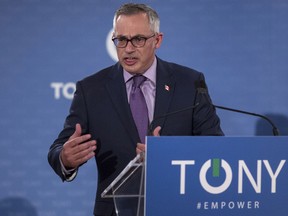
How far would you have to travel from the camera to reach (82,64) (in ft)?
10.5

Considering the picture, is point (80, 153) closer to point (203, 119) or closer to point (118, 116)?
point (118, 116)

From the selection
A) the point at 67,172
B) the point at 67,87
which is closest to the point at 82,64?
the point at 67,87

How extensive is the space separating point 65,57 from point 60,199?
81cm

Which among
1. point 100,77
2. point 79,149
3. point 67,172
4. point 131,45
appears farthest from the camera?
point 100,77

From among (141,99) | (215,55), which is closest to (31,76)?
(215,55)

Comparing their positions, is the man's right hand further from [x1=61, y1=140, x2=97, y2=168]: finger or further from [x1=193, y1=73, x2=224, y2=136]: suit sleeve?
[x1=193, y1=73, x2=224, y2=136]: suit sleeve

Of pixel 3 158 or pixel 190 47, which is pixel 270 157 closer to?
pixel 190 47

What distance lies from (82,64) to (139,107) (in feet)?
3.94

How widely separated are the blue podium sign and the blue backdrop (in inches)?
69.7

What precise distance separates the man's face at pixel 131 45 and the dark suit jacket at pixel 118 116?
0.08m

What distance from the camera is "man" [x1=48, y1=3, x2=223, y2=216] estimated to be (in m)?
2.03

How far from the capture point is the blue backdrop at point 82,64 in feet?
10.5

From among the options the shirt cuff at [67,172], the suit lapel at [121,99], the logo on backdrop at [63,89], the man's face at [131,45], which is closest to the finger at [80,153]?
the shirt cuff at [67,172]

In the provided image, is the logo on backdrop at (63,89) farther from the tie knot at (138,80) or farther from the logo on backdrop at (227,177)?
the logo on backdrop at (227,177)
